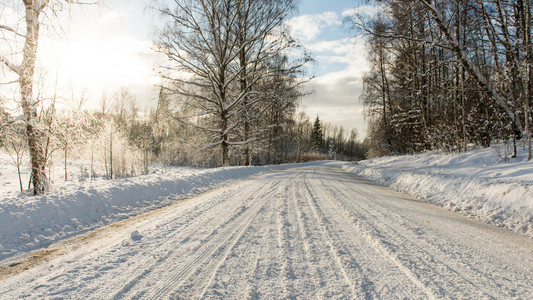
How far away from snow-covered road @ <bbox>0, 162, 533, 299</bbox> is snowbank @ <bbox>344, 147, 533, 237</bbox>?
24.7 inches

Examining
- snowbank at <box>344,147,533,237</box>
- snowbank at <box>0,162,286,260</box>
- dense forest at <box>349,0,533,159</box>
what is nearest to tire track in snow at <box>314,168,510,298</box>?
snowbank at <box>344,147,533,237</box>

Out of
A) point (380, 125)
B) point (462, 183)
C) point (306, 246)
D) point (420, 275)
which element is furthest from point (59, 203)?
point (380, 125)

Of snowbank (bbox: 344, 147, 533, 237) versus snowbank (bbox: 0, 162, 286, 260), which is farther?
snowbank (bbox: 344, 147, 533, 237)

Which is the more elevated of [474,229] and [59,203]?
[59,203]

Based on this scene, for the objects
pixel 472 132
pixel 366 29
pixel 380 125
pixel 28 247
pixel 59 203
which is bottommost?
pixel 28 247

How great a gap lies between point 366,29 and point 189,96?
10412 mm

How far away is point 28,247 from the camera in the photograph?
3.47 metres

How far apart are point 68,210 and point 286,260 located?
14.0ft

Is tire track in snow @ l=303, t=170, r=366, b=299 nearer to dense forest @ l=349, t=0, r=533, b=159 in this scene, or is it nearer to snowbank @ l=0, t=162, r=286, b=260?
snowbank @ l=0, t=162, r=286, b=260

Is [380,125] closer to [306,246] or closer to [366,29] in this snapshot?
[366,29]

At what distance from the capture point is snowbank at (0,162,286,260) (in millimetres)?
3697

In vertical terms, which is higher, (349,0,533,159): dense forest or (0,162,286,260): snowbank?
(349,0,533,159): dense forest

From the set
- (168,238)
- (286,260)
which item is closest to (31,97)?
(168,238)

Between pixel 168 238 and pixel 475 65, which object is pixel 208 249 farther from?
pixel 475 65
